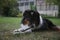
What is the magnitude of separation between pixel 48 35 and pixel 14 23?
1.18 ft

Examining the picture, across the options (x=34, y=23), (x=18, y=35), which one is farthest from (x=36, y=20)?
(x=18, y=35)

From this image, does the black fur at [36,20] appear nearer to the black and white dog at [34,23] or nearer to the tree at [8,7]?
the black and white dog at [34,23]

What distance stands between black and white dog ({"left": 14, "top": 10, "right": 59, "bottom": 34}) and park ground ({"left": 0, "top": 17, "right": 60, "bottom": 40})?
40mm

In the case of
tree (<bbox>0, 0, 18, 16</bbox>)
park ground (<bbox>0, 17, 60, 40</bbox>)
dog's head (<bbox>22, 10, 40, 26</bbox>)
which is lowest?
park ground (<bbox>0, 17, 60, 40</bbox>)

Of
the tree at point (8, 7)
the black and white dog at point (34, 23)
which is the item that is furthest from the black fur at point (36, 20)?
the tree at point (8, 7)

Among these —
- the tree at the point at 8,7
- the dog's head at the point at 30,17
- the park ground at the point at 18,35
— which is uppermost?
the tree at the point at 8,7

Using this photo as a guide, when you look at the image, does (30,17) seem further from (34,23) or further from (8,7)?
(8,7)

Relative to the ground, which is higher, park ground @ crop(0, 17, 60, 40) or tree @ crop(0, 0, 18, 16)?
tree @ crop(0, 0, 18, 16)

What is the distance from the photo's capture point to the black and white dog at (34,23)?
194cm

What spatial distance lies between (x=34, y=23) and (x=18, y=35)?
20cm

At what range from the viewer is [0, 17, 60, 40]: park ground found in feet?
6.30

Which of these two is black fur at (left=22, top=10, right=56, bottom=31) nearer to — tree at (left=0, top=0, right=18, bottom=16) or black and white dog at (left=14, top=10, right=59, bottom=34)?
black and white dog at (left=14, top=10, right=59, bottom=34)

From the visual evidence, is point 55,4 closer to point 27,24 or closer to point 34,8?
point 34,8

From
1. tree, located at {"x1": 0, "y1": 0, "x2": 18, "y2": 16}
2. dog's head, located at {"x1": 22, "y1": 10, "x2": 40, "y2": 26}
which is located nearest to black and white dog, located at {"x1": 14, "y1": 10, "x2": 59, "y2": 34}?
dog's head, located at {"x1": 22, "y1": 10, "x2": 40, "y2": 26}
